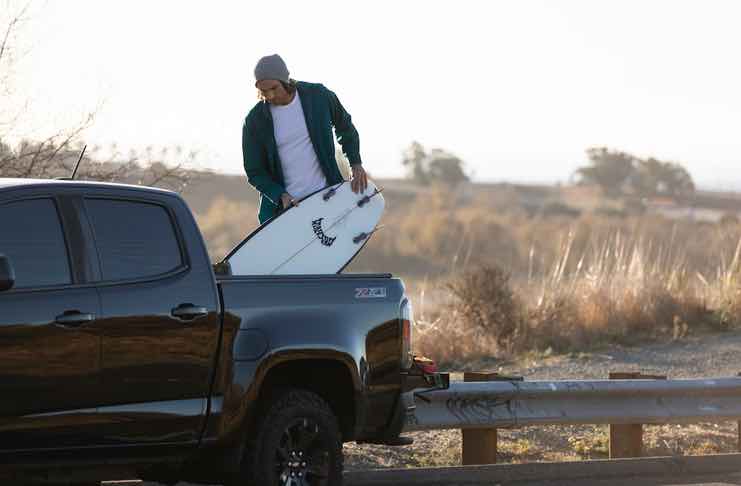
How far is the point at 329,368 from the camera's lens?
891 cm

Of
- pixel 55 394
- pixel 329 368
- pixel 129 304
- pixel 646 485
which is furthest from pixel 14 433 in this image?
pixel 646 485

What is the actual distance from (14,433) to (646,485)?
448 centimetres

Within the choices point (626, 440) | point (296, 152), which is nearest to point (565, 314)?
point (626, 440)

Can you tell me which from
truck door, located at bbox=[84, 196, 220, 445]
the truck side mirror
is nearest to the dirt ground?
truck door, located at bbox=[84, 196, 220, 445]

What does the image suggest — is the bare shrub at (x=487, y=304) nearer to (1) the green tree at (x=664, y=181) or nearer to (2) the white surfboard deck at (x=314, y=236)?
(2) the white surfboard deck at (x=314, y=236)

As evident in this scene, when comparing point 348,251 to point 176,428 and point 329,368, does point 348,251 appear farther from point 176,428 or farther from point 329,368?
point 176,428

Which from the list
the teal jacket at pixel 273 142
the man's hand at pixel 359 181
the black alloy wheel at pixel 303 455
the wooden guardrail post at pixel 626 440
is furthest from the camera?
the wooden guardrail post at pixel 626 440

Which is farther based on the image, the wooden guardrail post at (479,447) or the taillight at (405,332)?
the wooden guardrail post at (479,447)

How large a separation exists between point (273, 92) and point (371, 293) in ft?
6.71

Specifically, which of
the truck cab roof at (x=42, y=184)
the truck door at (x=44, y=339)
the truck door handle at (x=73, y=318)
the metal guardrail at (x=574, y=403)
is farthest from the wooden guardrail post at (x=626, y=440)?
the truck door handle at (x=73, y=318)

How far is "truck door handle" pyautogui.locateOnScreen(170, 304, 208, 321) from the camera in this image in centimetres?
805

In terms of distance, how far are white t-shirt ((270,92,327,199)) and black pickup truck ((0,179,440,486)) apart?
1811 millimetres

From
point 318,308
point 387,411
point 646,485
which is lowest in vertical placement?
point 646,485

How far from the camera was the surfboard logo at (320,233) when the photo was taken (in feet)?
32.4
